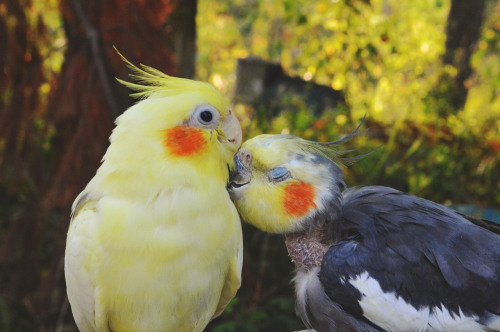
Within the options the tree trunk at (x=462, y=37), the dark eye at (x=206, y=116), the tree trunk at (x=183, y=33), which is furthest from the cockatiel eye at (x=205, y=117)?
the tree trunk at (x=462, y=37)

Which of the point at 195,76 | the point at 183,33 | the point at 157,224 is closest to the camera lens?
the point at 157,224

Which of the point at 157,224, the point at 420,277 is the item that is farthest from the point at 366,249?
the point at 157,224

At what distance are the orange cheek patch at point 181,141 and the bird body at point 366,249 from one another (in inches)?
7.7

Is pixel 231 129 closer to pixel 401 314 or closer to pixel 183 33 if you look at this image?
pixel 401 314

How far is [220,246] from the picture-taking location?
1.11 metres

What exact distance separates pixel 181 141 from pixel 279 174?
297mm

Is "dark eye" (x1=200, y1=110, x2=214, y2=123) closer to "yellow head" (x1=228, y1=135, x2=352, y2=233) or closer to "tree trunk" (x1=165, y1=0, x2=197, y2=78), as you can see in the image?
"yellow head" (x1=228, y1=135, x2=352, y2=233)

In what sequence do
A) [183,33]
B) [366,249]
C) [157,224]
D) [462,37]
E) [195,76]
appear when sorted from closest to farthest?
[157,224]
[366,249]
[183,33]
[195,76]
[462,37]

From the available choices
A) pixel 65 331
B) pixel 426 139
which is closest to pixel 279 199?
pixel 65 331

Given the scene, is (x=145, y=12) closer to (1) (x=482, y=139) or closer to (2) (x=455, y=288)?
(2) (x=455, y=288)

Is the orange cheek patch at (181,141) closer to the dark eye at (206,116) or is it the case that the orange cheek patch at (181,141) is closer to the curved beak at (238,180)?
the dark eye at (206,116)

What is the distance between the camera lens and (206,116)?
3.73ft

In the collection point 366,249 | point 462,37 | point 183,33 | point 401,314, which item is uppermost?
point 462,37

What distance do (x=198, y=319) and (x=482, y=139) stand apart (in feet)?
10.8
